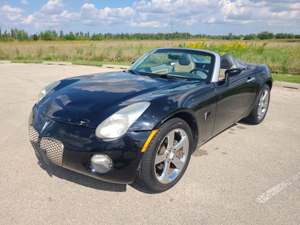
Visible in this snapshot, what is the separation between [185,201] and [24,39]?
78.5 m

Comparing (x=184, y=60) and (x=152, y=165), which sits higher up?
(x=184, y=60)

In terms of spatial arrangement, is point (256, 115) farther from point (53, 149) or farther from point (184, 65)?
point (53, 149)

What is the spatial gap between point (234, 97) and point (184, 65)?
0.83m

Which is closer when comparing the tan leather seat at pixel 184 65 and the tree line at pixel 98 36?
the tan leather seat at pixel 184 65

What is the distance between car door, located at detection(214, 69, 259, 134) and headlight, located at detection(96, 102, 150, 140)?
1346 mm

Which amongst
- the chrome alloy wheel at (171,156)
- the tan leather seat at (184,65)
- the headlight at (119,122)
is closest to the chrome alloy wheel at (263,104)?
the tan leather seat at (184,65)

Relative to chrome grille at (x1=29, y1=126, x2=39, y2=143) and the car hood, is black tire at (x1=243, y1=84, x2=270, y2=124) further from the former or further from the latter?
chrome grille at (x1=29, y1=126, x2=39, y2=143)

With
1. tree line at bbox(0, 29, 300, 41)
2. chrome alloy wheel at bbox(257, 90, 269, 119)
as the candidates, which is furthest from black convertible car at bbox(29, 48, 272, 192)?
tree line at bbox(0, 29, 300, 41)

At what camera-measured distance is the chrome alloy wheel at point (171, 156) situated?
8.93 feet

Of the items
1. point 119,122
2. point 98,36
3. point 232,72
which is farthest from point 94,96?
point 98,36

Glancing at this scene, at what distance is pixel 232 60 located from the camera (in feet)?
13.9

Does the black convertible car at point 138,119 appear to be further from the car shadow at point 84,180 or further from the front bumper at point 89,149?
the car shadow at point 84,180

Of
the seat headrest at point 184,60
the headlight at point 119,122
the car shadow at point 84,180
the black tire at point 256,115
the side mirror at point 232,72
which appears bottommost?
the car shadow at point 84,180

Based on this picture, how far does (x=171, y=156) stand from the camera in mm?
2863
